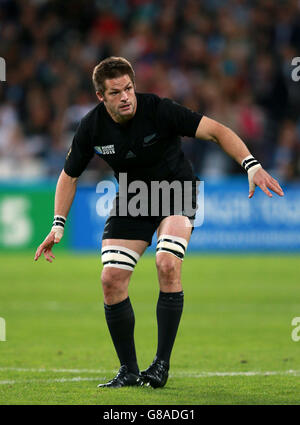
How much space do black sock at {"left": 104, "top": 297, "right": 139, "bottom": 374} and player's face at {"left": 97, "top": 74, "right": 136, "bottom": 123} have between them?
135 cm

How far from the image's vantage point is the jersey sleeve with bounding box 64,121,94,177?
21.5ft

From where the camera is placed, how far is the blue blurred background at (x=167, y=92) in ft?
56.1

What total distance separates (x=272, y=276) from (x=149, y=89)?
5.88m

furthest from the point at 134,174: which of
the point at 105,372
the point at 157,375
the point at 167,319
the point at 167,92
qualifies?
the point at 167,92

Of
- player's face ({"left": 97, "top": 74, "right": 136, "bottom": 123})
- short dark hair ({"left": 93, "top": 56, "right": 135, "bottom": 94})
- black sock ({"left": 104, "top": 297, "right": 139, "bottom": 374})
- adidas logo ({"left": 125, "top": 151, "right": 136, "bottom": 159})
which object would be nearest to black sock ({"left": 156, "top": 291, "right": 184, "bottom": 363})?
black sock ({"left": 104, "top": 297, "right": 139, "bottom": 374})

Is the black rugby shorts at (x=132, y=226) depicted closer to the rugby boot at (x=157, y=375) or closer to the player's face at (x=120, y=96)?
the player's face at (x=120, y=96)

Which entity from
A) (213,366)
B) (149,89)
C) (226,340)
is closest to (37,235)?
(149,89)

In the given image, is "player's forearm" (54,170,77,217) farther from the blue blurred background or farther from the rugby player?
the blue blurred background

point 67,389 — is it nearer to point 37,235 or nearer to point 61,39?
point 37,235

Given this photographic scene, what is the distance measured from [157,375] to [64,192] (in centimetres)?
151

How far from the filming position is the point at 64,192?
673cm

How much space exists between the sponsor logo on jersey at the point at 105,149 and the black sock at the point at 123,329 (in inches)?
42.0

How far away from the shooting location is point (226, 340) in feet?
28.9

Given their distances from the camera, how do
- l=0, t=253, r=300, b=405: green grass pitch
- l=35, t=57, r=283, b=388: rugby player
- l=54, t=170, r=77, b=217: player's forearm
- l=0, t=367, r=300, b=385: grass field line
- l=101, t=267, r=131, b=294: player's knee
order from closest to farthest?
1. l=0, t=253, r=300, b=405: green grass pitch
2. l=35, t=57, r=283, b=388: rugby player
3. l=101, t=267, r=131, b=294: player's knee
4. l=0, t=367, r=300, b=385: grass field line
5. l=54, t=170, r=77, b=217: player's forearm
